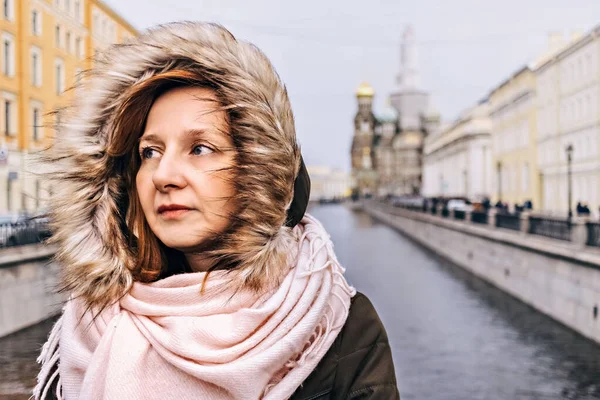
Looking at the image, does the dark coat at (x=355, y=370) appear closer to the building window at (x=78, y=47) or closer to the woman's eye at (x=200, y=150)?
the woman's eye at (x=200, y=150)

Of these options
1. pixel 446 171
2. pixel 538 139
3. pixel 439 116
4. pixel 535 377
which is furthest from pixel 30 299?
pixel 439 116

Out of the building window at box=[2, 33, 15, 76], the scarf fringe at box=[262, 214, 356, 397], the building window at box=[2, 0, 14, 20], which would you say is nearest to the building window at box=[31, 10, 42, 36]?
the building window at box=[2, 0, 14, 20]

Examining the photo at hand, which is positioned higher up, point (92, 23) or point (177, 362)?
point (92, 23)

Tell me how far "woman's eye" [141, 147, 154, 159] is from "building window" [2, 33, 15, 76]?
22.2 m

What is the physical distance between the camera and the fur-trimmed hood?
6.23 feet

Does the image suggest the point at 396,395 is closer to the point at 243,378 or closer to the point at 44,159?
the point at 243,378

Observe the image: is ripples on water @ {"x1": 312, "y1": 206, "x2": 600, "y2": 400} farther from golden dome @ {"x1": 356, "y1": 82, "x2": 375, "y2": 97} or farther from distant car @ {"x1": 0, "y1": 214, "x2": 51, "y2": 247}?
golden dome @ {"x1": 356, "y1": 82, "x2": 375, "y2": 97}

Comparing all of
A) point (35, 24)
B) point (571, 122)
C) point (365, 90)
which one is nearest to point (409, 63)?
point (365, 90)

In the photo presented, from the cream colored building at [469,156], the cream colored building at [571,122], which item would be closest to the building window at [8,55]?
the cream colored building at [571,122]

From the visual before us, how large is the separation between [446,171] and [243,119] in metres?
95.0

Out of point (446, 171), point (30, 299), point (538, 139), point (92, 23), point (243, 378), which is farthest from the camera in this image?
point (446, 171)

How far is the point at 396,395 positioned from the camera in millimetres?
1894

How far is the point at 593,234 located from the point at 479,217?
610 inches

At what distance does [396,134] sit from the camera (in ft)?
480
